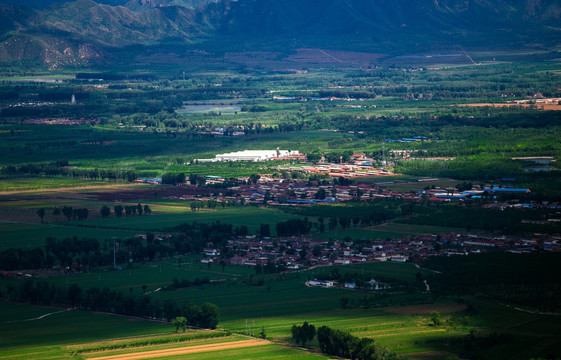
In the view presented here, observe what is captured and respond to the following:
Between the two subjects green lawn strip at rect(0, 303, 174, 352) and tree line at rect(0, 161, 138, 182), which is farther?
tree line at rect(0, 161, 138, 182)


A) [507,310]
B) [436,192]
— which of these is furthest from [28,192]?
[507,310]

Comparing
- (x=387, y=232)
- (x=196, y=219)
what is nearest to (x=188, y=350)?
(x=387, y=232)

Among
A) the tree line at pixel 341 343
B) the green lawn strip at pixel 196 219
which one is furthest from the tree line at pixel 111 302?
the green lawn strip at pixel 196 219

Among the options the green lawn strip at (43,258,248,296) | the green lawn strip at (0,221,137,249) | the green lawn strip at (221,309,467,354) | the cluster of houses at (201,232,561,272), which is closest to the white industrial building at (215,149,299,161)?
the green lawn strip at (0,221,137,249)

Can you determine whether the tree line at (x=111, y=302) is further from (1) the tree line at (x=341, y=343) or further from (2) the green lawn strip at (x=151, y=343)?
(1) the tree line at (x=341, y=343)

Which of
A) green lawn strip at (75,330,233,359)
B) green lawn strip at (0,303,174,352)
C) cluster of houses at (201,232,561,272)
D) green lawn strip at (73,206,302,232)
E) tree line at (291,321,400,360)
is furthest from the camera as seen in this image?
green lawn strip at (73,206,302,232)

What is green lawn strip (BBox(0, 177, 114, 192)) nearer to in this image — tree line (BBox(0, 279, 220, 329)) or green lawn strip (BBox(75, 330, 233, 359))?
tree line (BBox(0, 279, 220, 329))

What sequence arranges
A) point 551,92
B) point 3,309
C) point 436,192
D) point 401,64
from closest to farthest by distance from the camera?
point 3,309 → point 436,192 → point 551,92 → point 401,64

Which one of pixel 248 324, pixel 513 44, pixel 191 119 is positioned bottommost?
pixel 248 324

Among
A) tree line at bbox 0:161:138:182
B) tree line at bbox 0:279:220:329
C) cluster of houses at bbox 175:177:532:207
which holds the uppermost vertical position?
tree line at bbox 0:161:138:182

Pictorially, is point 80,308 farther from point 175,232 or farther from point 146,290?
point 175,232

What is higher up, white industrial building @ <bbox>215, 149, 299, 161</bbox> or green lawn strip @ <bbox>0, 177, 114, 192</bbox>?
white industrial building @ <bbox>215, 149, 299, 161</bbox>
